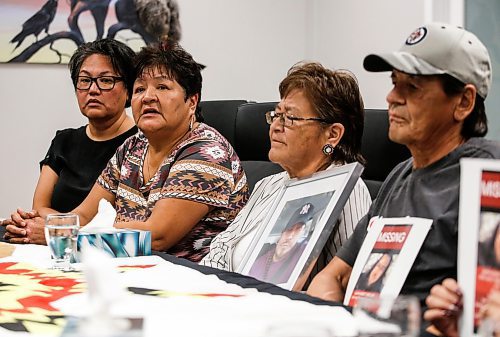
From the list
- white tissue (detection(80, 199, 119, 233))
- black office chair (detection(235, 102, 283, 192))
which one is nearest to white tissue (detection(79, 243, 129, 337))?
white tissue (detection(80, 199, 119, 233))

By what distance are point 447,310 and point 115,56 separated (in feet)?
7.11

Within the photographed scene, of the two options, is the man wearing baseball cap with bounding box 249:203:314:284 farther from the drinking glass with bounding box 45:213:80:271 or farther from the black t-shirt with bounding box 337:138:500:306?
the drinking glass with bounding box 45:213:80:271

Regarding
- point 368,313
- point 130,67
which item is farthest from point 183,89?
point 368,313

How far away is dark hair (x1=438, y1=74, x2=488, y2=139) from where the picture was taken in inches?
65.9

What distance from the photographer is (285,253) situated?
6.39 feet

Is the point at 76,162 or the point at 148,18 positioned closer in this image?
the point at 76,162

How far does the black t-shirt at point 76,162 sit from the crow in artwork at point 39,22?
94 centimetres

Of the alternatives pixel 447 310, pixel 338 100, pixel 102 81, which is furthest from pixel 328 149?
pixel 102 81

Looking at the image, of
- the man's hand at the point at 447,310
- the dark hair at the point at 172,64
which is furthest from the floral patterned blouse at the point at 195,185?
the man's hand at the point at 447,310

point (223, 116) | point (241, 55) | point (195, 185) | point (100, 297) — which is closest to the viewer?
point (100, 297)

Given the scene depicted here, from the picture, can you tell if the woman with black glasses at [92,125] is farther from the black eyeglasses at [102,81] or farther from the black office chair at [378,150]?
the black office chair at [378,150]

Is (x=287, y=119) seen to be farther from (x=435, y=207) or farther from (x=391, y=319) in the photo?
(x=391, y=319)

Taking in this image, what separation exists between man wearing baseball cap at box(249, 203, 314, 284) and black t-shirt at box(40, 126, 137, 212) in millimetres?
1284

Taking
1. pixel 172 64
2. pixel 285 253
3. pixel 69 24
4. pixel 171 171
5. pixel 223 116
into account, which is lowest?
pixel 285 253
